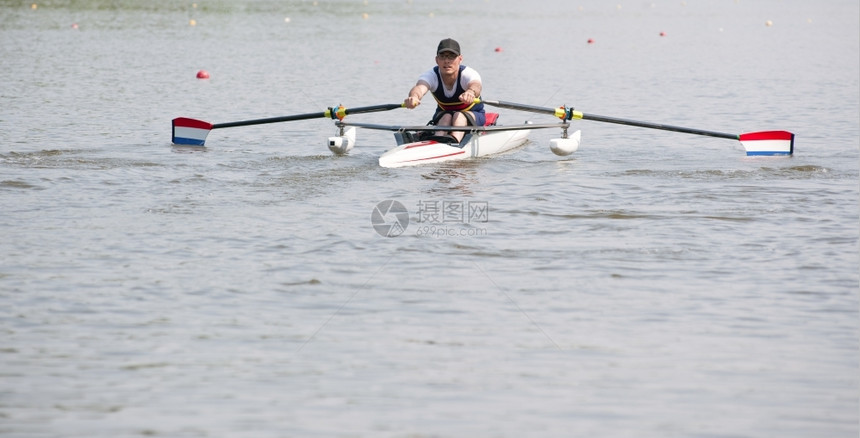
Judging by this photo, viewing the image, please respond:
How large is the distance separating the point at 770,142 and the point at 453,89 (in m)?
4.50

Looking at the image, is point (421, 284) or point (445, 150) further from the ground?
point (445, 150)

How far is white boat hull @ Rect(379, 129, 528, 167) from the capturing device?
12430 mm

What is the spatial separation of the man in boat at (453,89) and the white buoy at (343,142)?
123 centimetres

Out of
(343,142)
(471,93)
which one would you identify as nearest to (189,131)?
(343,142)

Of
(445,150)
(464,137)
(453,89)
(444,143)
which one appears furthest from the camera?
(464,137)

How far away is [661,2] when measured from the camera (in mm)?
75250

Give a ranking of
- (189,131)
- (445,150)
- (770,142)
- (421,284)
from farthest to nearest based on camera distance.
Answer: (189,131)
(770,142)
(445,150)
(421,284)

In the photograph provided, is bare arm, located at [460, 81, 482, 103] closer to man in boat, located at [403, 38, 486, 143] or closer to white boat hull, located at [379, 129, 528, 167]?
man in boat, located at [403, 38, 486, 143]

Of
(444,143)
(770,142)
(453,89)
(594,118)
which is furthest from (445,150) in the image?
(770,142)

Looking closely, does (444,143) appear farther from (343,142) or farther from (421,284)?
(421,284)

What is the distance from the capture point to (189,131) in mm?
14484

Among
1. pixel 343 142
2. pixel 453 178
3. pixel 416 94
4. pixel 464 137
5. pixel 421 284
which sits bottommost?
pixel 421 284

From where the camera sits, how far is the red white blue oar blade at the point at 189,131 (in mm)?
14375

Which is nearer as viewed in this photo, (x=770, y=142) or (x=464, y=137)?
(x=464, y=137)
